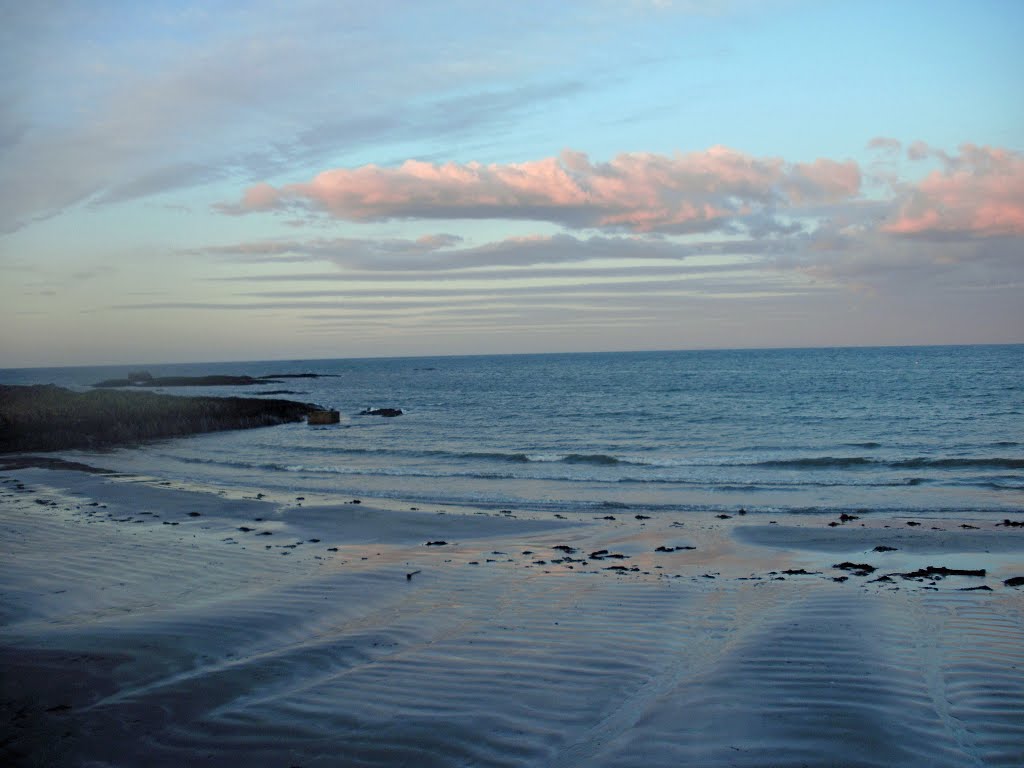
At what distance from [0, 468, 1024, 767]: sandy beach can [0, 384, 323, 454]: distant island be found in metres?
25.1

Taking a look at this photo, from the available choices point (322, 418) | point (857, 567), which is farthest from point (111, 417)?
point (857, 567)

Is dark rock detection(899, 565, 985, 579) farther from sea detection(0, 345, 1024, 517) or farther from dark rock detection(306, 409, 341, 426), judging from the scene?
dark rock detection(306, 409, 341, 426)

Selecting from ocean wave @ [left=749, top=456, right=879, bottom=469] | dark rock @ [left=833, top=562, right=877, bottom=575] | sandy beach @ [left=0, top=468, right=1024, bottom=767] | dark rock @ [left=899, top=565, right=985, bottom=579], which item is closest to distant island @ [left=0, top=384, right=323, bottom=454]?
sandy beach @ [left=0, top=468, right=1024, bottom=767]

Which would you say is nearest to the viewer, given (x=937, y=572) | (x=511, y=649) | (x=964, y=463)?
(x=511, y=649)

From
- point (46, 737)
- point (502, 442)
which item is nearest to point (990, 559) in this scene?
→ point (46, 737)

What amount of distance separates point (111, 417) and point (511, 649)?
42.4 meters

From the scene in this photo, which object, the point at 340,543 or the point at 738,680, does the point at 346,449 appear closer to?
the point at 340,543

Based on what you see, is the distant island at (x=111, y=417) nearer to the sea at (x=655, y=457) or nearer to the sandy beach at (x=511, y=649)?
the sea at (x=655, y=457)

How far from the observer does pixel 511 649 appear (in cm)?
862

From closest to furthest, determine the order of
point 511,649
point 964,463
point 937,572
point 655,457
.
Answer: point 511,649 → point 937,572 → point 964,463 → point 655,457

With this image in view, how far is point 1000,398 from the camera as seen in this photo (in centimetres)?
5306

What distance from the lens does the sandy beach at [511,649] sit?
617cm

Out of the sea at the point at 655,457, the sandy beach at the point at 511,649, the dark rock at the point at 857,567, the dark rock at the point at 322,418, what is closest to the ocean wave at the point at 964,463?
the sea at the point at 655,457

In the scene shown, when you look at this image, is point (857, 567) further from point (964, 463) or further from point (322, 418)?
point (322, 418)
